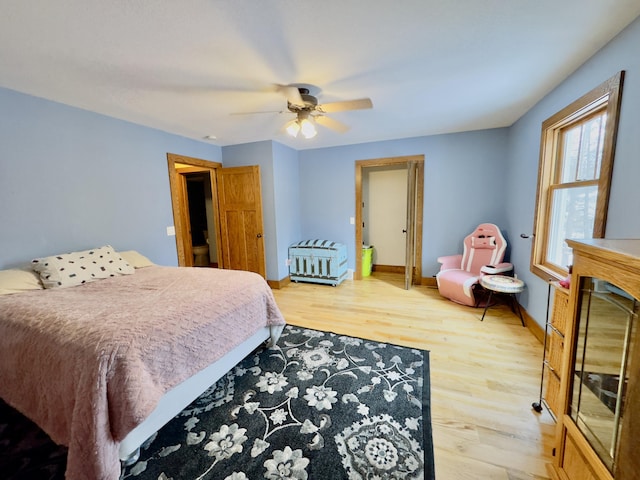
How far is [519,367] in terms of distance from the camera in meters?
2.14

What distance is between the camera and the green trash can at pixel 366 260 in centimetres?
484

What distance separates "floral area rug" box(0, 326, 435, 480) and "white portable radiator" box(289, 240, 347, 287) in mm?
2064

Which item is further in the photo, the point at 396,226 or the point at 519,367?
the point at 396,226

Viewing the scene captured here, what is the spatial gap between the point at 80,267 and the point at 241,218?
2272 millimetres

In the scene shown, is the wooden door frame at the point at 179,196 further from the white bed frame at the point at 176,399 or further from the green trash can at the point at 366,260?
the green trash can at the point at 366,260

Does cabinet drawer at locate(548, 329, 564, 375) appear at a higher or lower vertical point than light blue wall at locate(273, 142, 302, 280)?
lower

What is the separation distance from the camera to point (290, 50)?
1.68 m

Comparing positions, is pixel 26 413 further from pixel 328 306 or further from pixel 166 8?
pixel 328 306

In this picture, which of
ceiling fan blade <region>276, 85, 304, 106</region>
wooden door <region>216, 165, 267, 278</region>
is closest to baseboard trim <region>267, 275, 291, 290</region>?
wooden door <region>216, 165, 267, 278</region>

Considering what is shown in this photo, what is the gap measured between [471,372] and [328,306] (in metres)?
1.83

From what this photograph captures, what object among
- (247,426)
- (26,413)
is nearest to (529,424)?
(247,426)

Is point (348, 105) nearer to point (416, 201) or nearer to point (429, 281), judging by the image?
point (416, 201)

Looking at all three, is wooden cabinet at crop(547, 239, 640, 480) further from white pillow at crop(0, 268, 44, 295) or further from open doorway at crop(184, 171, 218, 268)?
open doorway at crop(184, 171, 218, 268)

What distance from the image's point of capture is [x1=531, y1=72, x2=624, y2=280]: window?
5.53 feet
